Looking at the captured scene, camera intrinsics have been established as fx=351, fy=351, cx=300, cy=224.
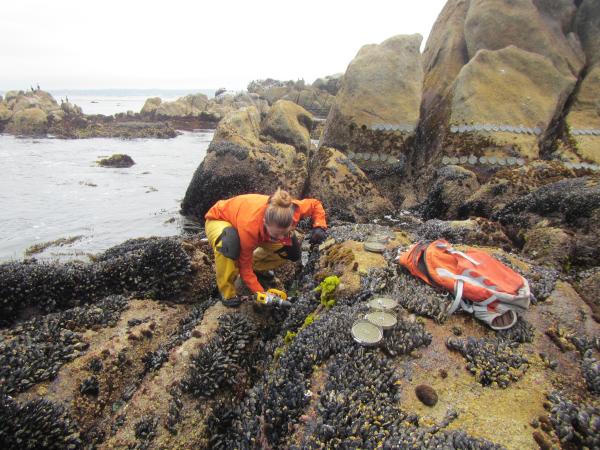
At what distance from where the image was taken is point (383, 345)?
3928 millimetres

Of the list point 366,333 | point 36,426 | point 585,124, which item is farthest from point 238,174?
point 585,124

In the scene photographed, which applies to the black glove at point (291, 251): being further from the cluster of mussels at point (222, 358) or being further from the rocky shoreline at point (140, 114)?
the rocky shoreline at point (140, 114)

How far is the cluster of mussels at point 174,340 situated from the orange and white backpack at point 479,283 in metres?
3.41

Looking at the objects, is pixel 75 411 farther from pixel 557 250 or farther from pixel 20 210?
pixel 20 210

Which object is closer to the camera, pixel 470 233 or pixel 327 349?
pixel 327 349

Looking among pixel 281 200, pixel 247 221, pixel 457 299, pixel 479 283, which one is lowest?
pixel 457 299

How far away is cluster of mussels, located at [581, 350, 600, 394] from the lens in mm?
3525

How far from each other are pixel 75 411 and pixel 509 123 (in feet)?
45.8

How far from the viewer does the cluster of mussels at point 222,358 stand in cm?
418

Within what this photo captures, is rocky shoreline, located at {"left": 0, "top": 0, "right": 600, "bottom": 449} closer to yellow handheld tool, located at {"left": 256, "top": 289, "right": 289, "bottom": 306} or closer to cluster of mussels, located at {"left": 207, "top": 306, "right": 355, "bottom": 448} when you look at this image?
cluster of mussels, located at {"left": 207, "top": 306, "right": 355, "bottom": 448}

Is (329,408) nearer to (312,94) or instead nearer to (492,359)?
(492,359)

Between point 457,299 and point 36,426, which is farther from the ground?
point 457,299

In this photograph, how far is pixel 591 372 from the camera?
11.9ft

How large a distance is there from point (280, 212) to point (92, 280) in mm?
3577
